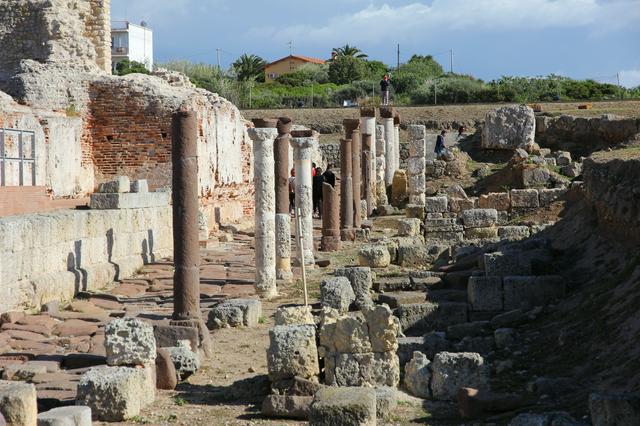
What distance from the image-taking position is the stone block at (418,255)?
19.4 meters

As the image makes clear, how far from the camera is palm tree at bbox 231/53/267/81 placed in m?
74.7

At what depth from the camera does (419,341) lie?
1089 centimetres

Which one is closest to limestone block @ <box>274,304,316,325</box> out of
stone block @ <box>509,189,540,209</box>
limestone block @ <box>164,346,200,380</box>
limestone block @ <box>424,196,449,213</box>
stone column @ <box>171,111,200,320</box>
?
stone column @ <box>171,111,200,320</box>

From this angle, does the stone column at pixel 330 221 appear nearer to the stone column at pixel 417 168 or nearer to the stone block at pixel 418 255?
the stone block at pixel 418 255

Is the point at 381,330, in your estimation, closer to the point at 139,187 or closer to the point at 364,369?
the point at 364,369

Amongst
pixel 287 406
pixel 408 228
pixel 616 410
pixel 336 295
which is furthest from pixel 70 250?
pixel 408 228

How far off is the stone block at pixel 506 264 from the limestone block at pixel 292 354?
16.2 ft

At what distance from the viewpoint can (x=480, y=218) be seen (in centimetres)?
2545

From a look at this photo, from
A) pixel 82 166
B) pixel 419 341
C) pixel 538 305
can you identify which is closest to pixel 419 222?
pixel 82 166

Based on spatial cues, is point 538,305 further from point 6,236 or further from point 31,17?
point 31,17

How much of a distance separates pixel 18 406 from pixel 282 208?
1056 centimetres

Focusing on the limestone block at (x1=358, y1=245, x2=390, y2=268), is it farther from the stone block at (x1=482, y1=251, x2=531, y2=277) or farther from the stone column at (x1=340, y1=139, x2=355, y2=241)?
the stone column at (x1=340, y1=139, x2=355, y2=241)

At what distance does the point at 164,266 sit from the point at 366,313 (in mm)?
10041

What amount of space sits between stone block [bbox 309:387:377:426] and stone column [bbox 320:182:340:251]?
1430cm
